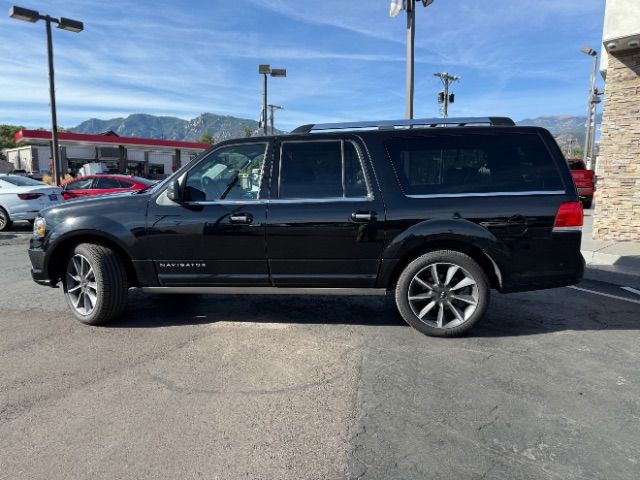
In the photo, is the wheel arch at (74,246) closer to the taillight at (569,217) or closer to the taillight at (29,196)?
the taillight at (569,217)

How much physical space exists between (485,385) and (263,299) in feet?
9.85

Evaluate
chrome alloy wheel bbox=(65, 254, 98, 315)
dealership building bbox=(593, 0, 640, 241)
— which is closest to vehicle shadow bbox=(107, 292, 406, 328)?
chrome alloy wheel bbox=(65, 254, 98, 315)

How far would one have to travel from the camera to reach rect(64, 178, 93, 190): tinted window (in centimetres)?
1325

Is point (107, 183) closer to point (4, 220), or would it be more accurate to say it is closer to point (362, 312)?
point (4, 220)

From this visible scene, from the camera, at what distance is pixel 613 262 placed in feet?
24.5

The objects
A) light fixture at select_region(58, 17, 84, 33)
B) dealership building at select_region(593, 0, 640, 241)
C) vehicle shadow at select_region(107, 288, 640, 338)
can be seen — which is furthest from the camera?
light fixture at select_region(58, 17, 84, 33)

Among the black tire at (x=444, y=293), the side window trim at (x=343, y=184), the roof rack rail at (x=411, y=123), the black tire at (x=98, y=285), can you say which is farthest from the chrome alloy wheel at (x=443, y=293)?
the black tire at (x=98, y=285)

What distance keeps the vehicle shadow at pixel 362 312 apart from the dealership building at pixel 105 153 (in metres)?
40.0

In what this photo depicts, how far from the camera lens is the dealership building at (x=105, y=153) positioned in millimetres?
41250

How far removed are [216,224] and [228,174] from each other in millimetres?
523

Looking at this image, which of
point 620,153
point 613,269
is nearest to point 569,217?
point 613,269

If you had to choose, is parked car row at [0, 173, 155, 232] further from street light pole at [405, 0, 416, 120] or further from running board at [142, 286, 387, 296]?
running board at [142, 286, 387, 296]

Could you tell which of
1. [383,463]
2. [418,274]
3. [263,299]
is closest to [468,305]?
[418,274]

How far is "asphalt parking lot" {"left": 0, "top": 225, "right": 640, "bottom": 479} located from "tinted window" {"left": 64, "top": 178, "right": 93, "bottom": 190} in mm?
9182
